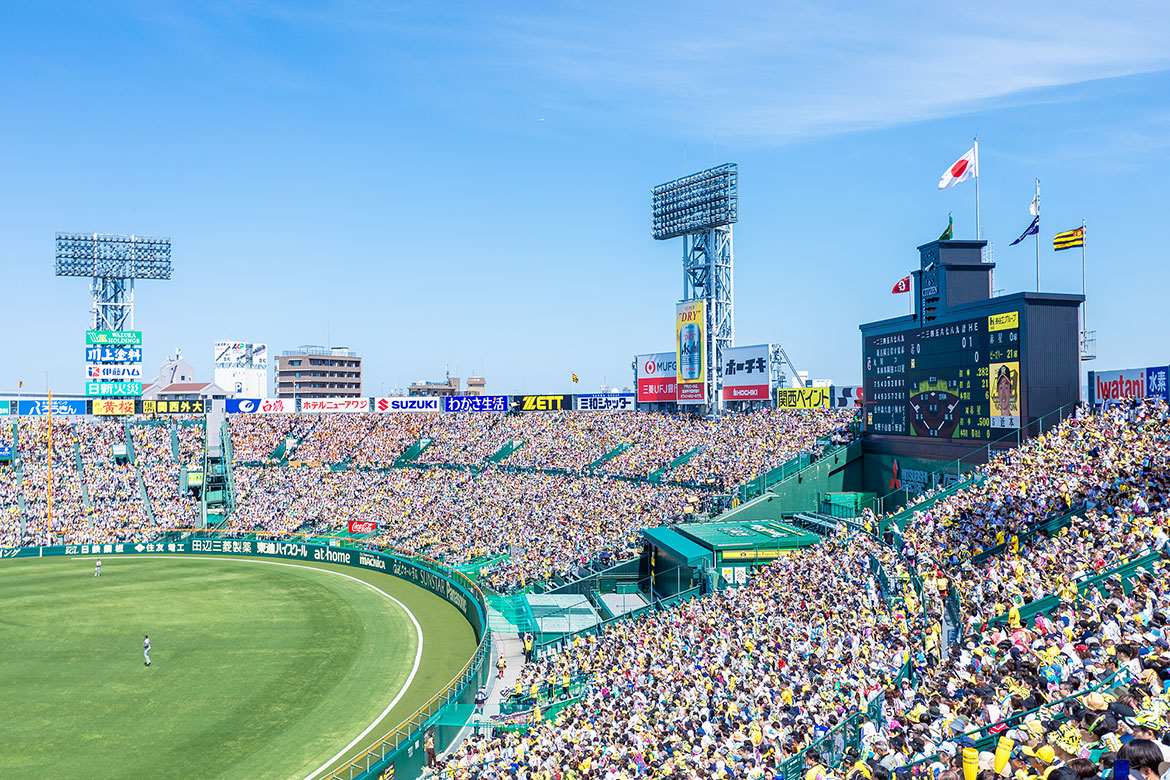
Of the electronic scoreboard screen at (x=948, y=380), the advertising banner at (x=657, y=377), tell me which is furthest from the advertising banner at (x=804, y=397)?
the electronic scoreboard screen at (x=948, y=380)

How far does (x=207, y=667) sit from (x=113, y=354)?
154 feet

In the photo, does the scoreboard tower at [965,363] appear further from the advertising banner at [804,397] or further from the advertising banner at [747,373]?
the advertising banner at [747,373]

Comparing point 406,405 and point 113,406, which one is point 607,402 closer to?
point 406,405

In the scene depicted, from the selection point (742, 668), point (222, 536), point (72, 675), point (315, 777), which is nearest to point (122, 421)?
point (222, 536)

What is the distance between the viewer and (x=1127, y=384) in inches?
1005

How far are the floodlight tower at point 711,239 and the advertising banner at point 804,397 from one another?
4.84m

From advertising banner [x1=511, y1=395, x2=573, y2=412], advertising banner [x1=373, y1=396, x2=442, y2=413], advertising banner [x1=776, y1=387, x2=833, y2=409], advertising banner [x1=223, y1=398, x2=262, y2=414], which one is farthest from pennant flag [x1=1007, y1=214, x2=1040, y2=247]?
advertising banner [x1=223, y1=398, x2=262, y2=414]

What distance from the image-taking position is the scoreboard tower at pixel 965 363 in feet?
85.4

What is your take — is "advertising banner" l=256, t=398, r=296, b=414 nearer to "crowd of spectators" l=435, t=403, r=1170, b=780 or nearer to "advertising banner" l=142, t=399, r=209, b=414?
"advertising banner" l=142, t=399, r=209, b=414

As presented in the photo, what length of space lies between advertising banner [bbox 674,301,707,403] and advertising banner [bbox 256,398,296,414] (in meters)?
30.9

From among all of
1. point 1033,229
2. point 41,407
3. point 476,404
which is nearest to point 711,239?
point 476,404

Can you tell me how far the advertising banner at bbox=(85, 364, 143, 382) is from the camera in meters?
65.9

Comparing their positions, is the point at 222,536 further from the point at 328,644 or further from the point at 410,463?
the point at 328,644

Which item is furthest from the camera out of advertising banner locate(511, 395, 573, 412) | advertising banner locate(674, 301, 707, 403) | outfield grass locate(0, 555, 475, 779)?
advertising banner locate(511, 395, 573, 412)
